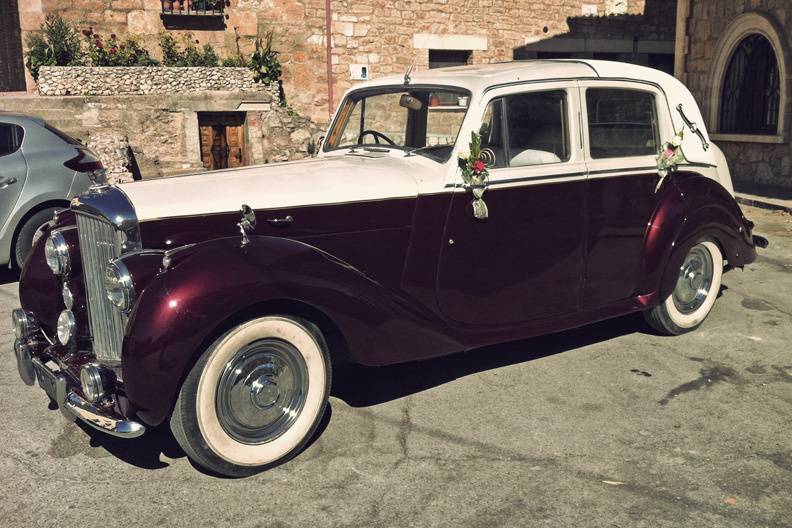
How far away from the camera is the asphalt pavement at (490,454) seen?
10.2 ft

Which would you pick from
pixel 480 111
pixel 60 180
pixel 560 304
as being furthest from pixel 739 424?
pixel 60 180

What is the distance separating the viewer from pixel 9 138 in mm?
6891

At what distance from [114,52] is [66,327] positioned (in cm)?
1226

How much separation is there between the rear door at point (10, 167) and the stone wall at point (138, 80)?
24.5 feet

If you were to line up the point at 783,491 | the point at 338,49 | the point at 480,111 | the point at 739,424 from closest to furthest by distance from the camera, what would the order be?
the point at 783,491 → the point at 739,424 → the point at 480,111 → the point at 338,49

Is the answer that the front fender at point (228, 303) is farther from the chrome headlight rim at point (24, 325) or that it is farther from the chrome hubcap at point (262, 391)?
the chrome headlight rim at point (24, 325)

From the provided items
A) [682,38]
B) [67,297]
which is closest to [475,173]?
[67,297]

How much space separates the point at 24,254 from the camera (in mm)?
7016

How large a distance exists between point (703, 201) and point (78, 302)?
3835 mm

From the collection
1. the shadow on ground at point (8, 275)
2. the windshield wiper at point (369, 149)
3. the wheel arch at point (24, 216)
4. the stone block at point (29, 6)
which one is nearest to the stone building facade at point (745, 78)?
the windshield wiper at point (369, 149)

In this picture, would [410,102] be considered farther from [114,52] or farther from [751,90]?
[114,52]

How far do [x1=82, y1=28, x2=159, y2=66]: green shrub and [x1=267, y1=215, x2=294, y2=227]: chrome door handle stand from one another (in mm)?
12342

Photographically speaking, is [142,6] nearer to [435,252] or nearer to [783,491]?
[435,252]

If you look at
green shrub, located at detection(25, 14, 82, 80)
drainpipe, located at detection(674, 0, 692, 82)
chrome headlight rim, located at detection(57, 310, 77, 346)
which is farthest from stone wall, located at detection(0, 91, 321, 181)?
chrome headlight rim, located at detection(57, 310, 77, 346)
